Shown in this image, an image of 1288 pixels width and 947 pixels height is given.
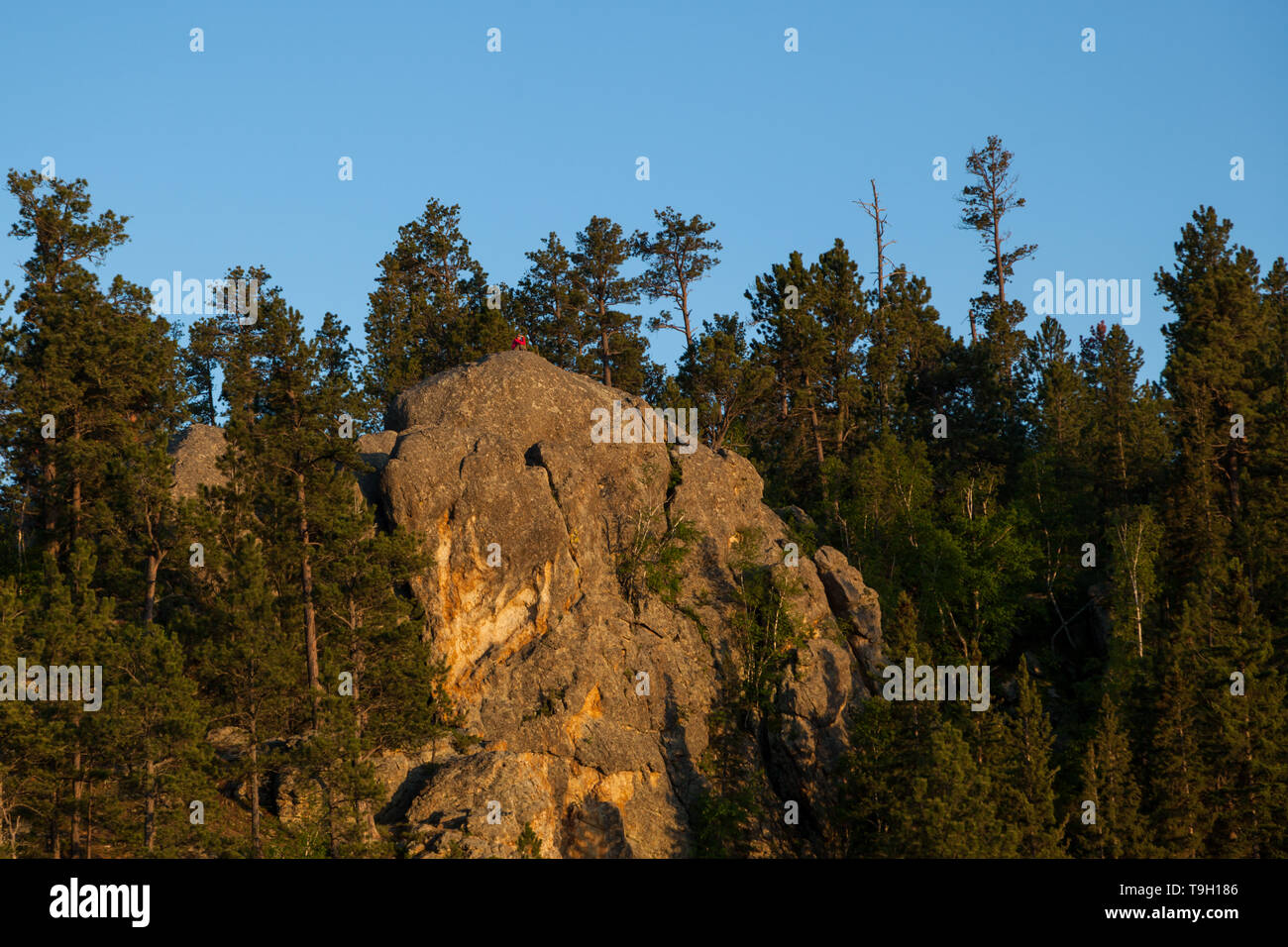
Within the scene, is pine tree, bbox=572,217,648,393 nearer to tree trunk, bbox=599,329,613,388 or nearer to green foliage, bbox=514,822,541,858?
tree trunk, bbox=599,329,613,388

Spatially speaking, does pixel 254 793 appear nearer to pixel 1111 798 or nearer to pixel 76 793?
pixel 76 793

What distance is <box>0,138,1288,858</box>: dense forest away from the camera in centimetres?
3538

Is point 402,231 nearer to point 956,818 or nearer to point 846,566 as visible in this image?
point 846,566

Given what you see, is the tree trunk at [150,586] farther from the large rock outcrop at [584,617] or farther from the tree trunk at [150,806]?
the large rock outcrop at [584,617]

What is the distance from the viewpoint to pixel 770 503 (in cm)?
6088

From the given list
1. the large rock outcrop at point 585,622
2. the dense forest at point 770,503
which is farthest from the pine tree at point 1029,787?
the large rock outcrop at point 585,622

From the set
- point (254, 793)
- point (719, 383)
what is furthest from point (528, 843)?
point (719, 383)

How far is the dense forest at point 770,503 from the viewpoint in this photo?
35.4 metres

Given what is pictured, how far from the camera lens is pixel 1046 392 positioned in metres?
70.2

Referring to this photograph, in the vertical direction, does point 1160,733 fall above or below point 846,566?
below

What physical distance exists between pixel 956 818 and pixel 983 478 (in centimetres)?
2459

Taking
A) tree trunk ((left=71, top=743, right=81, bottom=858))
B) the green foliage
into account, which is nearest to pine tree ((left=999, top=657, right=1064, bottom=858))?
the green foliage
